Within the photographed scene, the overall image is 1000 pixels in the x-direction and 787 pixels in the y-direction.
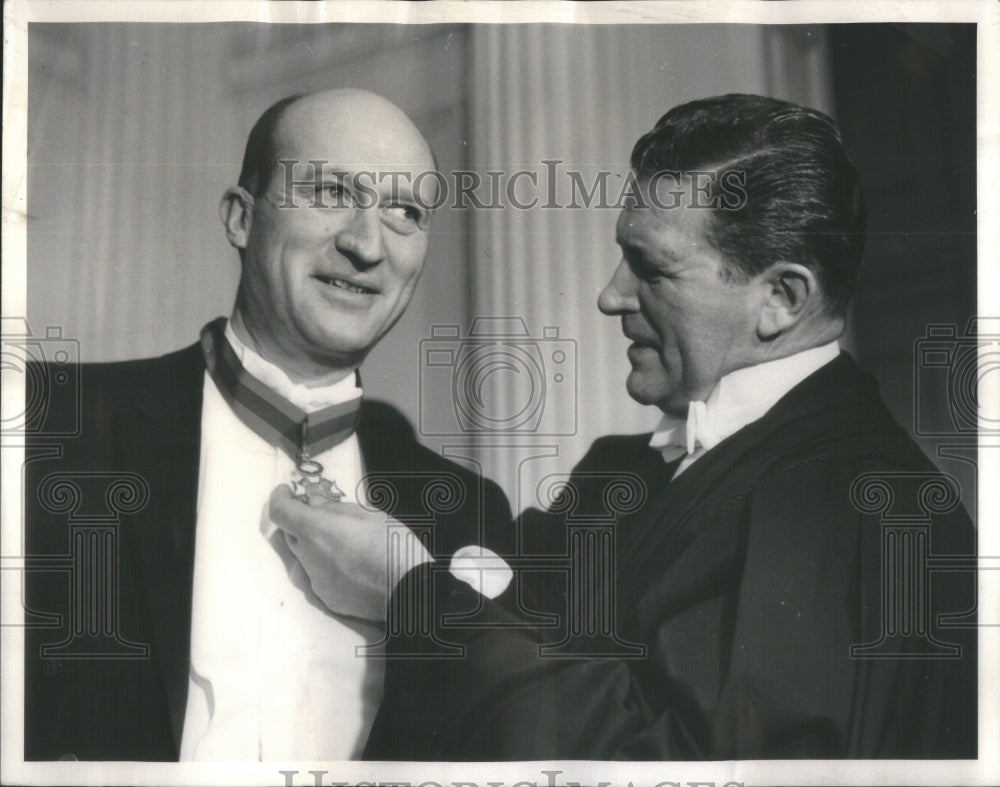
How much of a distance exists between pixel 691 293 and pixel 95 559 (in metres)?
1.82

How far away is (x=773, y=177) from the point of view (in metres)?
3.12

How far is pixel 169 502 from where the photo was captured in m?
3.12

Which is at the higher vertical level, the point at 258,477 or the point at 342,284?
the point at 342,284

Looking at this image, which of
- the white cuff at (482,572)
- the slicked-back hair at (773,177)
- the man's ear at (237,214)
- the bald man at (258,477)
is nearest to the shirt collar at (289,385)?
the bald man at (258,477)

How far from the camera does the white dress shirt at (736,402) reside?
310cm

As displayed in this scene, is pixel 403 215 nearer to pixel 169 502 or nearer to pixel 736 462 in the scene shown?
pixel 169 502

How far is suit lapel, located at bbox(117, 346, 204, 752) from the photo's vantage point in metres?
3.10

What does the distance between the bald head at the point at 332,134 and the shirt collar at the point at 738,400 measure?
40.3 inches

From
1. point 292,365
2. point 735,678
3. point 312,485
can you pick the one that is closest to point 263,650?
point 312,485

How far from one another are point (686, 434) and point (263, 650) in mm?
1318

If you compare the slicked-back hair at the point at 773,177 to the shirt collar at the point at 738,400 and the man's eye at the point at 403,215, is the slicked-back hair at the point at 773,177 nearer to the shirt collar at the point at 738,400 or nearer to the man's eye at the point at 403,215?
the shirt collar at the point at 738,400

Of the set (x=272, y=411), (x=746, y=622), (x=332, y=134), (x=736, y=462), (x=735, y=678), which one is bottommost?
(x=735, y=678)

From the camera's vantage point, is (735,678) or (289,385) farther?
(289,385)

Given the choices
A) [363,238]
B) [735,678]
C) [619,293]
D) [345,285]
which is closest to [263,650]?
[345,285]
